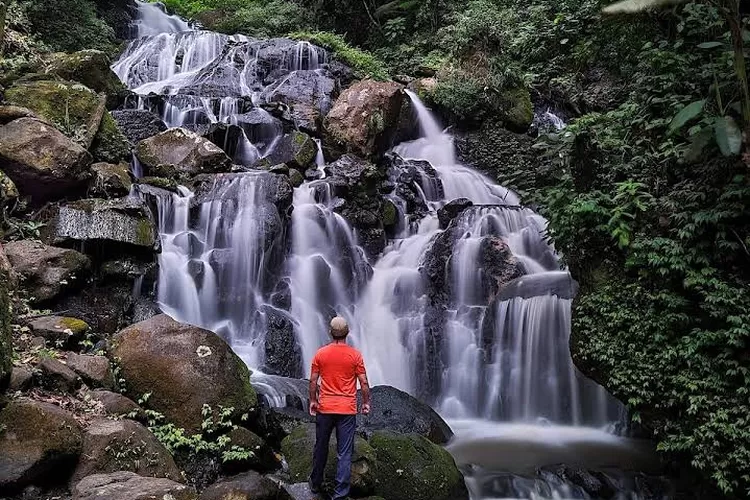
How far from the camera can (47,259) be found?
874cm

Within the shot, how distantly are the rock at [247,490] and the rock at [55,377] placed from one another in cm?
177

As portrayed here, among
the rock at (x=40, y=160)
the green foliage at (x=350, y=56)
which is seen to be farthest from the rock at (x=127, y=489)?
the green foliage at (x=350, y=56)

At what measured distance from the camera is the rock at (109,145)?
465 inches

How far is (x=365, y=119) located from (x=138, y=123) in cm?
553

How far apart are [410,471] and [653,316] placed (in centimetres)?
345

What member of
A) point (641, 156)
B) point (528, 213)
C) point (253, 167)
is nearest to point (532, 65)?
point (528, 213)

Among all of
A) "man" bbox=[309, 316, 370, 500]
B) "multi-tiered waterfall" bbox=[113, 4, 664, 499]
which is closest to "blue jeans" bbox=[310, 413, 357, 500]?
"man" bbox=[309, 316, 370, 500]

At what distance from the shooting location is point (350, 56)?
19.9 m

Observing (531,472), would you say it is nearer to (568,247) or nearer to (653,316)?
(653,316)

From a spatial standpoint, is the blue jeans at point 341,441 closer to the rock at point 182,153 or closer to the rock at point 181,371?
the rock at point 181,371

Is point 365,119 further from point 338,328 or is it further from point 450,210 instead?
point 338,328

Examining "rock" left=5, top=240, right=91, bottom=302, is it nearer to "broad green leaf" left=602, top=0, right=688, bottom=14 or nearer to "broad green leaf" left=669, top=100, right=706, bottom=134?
"broad green leaf" left=602, top=0, right=688, bottom=14

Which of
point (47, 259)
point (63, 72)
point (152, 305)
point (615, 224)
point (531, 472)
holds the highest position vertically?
point (63, 72)

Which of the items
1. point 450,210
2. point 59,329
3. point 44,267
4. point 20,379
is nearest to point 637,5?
point 20,379
